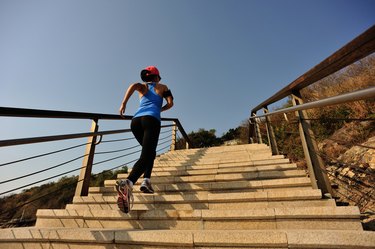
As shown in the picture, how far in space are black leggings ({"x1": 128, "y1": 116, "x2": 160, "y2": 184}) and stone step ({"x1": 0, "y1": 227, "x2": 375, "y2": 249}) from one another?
0.52 m

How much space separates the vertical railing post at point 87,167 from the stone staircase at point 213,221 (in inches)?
5.4

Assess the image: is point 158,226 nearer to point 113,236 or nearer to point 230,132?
point 113,236

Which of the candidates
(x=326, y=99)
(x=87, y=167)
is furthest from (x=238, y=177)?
(x=87, y=167)

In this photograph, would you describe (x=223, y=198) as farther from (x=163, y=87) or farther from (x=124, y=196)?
(x=163, y=87)

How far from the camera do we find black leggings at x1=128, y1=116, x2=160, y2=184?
1.88 meters

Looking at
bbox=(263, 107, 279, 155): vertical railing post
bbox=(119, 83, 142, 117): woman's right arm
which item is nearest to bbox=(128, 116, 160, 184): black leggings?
bbox=(119, 83, 142, 117): woman's right arm

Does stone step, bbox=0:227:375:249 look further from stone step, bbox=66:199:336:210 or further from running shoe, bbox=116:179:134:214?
stone step, bbox=66:199:336:210

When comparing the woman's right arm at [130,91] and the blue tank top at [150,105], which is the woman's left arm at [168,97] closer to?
the blue tank top at [150,105]

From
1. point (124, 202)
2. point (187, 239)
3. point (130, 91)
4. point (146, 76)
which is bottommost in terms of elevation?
point (187, 239)

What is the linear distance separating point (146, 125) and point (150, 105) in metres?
0.28

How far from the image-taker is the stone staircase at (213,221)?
1.22 m

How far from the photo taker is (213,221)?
1615mm

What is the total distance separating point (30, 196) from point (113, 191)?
1499cm

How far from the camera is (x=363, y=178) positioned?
3576 millimetres
